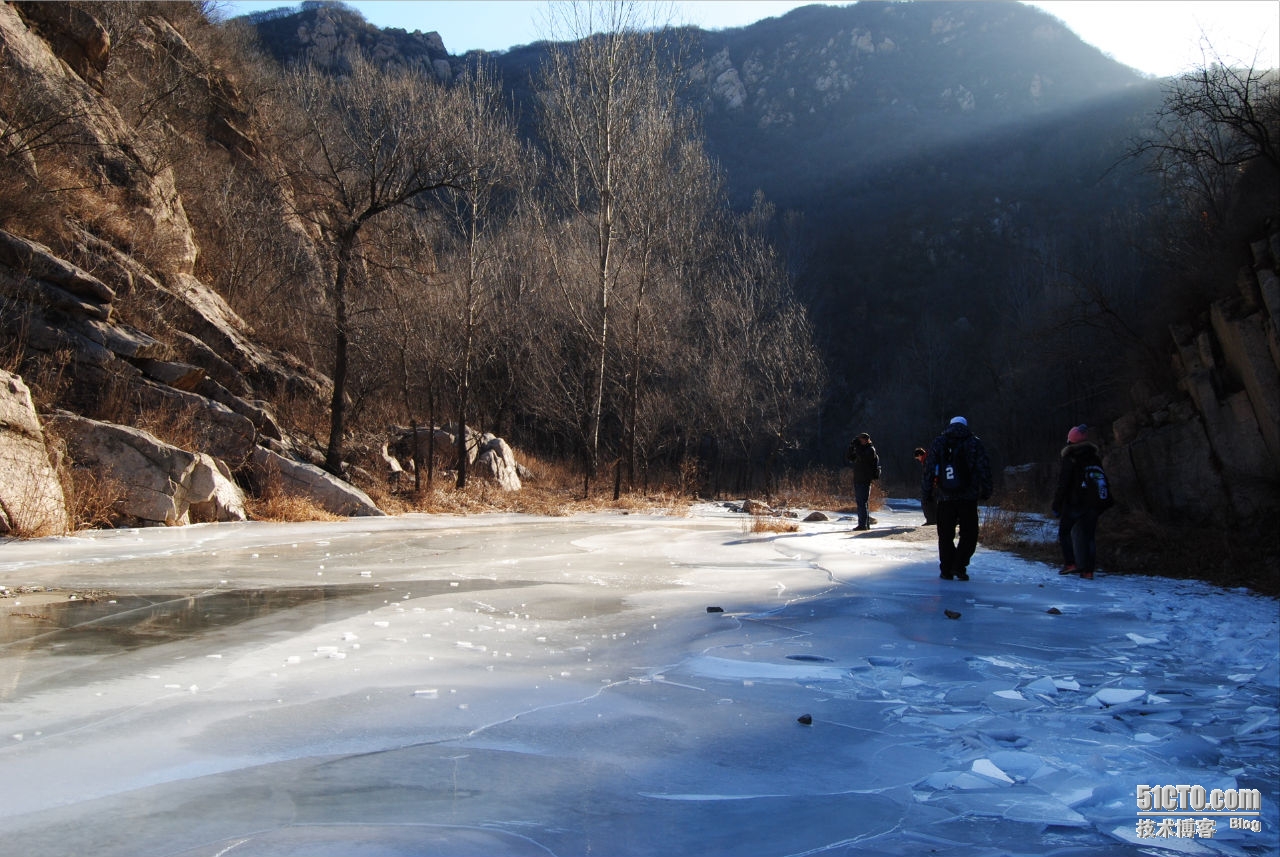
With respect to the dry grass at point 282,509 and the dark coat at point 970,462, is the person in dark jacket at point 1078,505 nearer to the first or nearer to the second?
the dark coat at point 970,462

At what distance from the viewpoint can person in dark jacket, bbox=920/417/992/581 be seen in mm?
9445

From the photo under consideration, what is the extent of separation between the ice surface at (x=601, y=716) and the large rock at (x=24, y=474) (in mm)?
1895

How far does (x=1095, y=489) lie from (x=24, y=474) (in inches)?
494

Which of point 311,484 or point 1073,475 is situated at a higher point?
point 1073,475

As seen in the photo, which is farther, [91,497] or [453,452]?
[453,452]

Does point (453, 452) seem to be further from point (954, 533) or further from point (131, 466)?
point (954, 533)

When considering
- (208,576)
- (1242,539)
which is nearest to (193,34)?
(208,576)

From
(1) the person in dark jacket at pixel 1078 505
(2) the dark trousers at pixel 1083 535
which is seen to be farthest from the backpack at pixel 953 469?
(2) the dark trousers at pixel 1083 535

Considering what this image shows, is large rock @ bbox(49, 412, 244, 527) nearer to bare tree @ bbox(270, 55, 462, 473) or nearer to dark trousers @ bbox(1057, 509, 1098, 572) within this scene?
bare tree @ bbox(270, 55, 462, 473)

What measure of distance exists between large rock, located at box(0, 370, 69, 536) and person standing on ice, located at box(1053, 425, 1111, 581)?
1193cm

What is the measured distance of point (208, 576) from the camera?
7.85 m

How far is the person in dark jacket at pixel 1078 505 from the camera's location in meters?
10.1

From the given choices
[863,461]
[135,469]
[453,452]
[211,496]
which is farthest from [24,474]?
[453,452]

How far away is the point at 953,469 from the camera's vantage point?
947 centimetres
